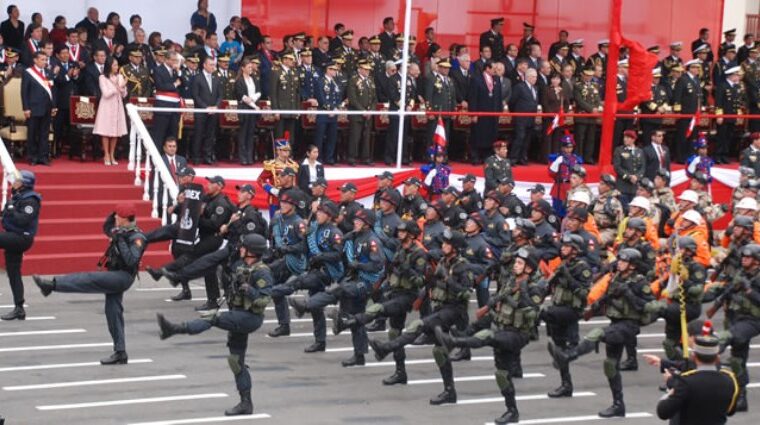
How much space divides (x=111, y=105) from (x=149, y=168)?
1272 mm

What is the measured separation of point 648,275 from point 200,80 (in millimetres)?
10282

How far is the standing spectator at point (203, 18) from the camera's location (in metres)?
27.5

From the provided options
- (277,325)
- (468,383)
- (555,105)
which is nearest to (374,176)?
(555,105)

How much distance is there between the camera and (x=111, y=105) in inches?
968

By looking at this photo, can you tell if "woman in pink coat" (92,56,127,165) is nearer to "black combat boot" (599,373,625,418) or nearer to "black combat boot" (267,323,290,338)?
"black combat boot" (267,323,290,338)

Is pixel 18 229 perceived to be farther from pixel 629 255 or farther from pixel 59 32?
pixel 629 255

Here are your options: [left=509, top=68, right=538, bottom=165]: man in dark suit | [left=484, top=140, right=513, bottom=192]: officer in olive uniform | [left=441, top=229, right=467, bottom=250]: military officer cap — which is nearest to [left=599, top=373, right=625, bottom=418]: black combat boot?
[left=441, top=229, right=467, bottom=250]: military officer cap

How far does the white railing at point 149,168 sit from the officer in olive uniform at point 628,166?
7627 millimetres

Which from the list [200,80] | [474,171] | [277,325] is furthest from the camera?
[474,171]

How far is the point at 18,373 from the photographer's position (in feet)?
56.7

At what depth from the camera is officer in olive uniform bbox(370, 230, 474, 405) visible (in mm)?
17016

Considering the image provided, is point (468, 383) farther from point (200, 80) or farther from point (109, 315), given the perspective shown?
point (200, 80)

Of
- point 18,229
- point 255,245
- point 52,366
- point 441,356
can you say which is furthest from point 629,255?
point 18,229

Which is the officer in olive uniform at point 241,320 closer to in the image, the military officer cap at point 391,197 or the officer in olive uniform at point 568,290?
the officer in olive uniform at point 568,290
